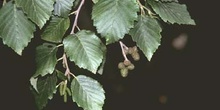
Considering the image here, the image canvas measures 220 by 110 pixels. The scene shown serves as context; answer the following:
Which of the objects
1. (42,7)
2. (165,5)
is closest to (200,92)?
(165,5)

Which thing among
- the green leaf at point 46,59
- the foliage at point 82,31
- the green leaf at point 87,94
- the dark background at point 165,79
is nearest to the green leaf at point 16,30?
the foliage at point 82,31

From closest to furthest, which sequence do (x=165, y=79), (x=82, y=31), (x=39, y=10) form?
(x=39, y=10) < (x=82, y=31) < (x=165, y=79)

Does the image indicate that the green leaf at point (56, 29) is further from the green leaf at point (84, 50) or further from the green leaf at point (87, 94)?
the green leaf at point (87, 94)

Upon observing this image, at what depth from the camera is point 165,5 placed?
131 centimetres

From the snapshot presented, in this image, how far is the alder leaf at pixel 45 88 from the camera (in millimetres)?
1312

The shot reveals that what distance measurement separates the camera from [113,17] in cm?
118

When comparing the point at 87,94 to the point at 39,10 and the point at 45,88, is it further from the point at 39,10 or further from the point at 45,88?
the point at 39,10

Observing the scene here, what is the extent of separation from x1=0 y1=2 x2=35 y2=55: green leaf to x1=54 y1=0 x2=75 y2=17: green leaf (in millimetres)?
91

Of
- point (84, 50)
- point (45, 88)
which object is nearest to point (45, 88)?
point (45, 88)

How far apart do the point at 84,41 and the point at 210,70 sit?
9.11ft

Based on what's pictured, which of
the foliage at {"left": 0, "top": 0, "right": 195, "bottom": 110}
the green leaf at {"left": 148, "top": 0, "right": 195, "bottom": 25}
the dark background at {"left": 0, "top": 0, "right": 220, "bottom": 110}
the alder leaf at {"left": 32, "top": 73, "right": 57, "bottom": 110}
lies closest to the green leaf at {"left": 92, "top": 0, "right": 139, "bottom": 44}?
the foliage at {"left": 0, "top": 0, "right": 195, "bottom": 110}

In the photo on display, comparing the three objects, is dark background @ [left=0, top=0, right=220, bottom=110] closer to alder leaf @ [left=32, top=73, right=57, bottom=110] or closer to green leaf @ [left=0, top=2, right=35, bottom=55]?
alder leaf @ [left=32, top=73, right=57, bottom=110]

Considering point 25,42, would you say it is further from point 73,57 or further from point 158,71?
point 158,71

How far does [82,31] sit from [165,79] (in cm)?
278
